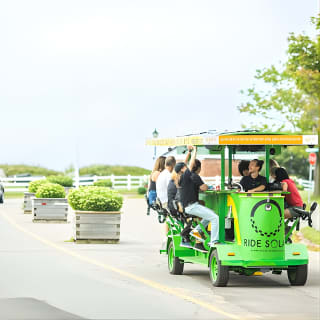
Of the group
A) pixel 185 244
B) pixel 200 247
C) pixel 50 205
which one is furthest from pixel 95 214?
pixel 50 205

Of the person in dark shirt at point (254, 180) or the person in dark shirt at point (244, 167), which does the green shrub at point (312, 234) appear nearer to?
the person in dark shirt at point (244, 167)

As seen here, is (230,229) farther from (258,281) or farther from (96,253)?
(96,253)

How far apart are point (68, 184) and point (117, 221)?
23.7 meters

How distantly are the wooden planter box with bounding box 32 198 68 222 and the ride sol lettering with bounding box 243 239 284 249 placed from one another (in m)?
17.1

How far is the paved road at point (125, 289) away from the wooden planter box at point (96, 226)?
49 cm

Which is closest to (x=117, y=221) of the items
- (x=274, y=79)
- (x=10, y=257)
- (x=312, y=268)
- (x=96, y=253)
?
(x=96, y=253)

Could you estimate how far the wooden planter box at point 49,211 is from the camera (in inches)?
1215

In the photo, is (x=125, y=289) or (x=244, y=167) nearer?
(x=125, y=289)

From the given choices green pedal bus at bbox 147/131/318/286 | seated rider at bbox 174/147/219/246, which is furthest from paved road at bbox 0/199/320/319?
seated rider at bbox 174/147/219/246

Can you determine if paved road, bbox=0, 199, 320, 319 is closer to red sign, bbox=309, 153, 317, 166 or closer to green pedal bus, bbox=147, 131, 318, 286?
green pedal bus, bbox=147, 131, 318, 286

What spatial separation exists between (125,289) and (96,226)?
333 inches

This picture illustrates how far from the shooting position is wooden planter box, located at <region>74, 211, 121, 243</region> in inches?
864

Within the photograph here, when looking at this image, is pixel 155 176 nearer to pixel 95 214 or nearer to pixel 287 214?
pixel 95 214

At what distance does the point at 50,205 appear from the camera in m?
31.0
